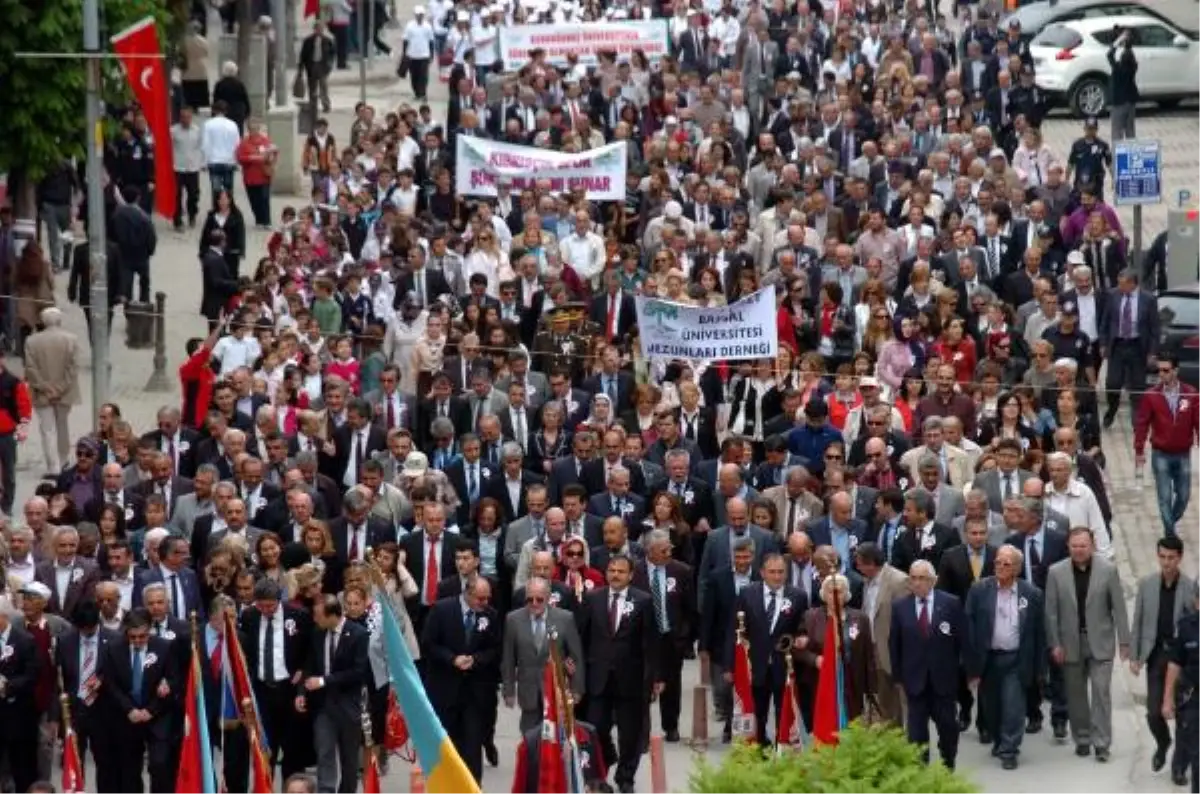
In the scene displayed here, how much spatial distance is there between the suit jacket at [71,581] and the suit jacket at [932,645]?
5018 mm

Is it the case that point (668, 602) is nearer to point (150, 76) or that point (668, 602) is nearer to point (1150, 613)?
point (1150, 613)

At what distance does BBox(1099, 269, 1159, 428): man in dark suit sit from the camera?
29.9 meters

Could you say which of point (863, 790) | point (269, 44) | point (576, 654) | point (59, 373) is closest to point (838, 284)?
point (59, 373)

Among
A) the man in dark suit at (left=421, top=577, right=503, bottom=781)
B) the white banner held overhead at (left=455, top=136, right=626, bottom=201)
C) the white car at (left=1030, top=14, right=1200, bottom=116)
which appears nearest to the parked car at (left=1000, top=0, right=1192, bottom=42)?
the white car at (left=1030, top=14, right=1200, bottom=116)

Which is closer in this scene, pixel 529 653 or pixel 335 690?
pixel 335 690

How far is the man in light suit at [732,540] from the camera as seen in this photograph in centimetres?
2341

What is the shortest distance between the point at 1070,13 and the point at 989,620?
26.9 metres

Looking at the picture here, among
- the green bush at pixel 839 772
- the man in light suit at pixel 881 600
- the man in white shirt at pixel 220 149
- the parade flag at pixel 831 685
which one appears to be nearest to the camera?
the green bush at pixel 839 772

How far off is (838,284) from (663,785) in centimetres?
965

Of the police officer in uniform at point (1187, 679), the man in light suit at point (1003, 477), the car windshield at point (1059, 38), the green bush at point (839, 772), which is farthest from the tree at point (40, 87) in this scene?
the green bush at point (839, 772)

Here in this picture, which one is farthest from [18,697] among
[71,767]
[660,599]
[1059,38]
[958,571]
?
[1059,38]

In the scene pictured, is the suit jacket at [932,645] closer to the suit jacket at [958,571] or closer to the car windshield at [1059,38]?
the suit jacket at [958,571]

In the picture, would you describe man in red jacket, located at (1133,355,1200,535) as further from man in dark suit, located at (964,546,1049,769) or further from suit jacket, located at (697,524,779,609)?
suit jacket, located at (697,524,779,609)

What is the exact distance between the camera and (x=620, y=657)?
73.3 feet
